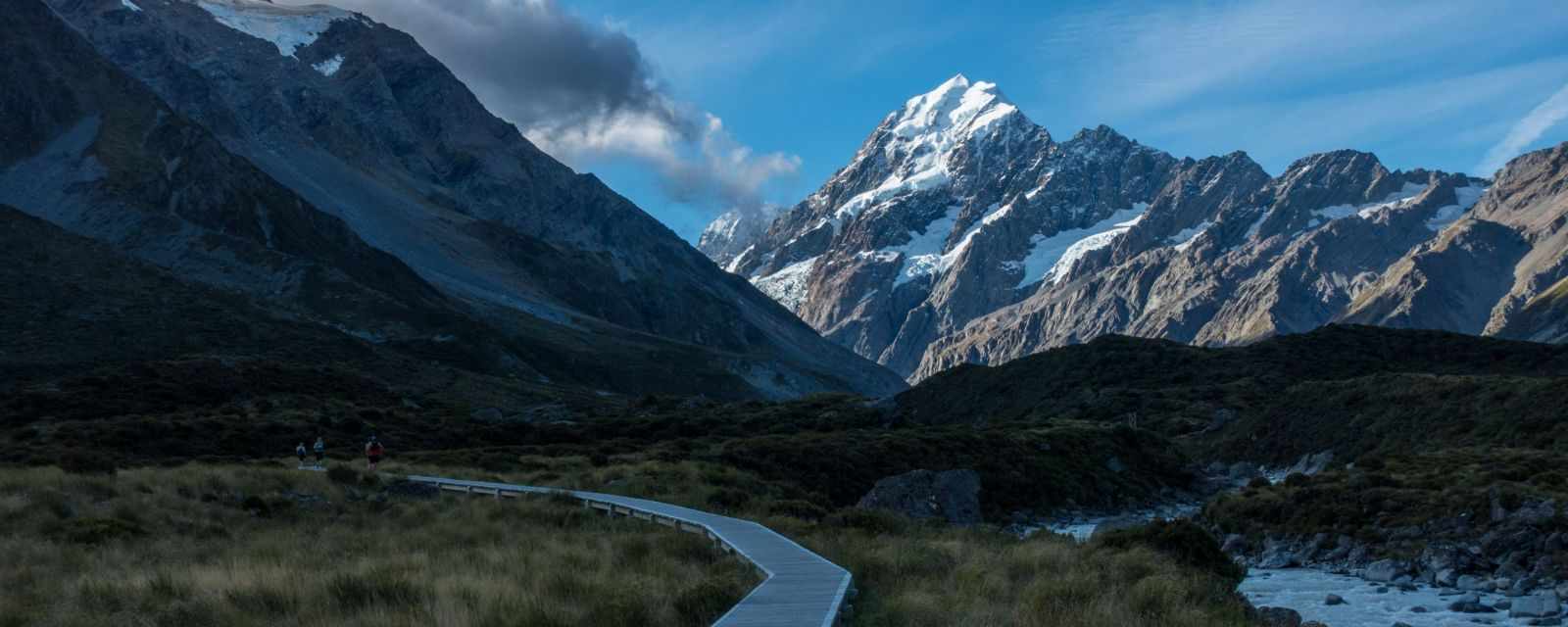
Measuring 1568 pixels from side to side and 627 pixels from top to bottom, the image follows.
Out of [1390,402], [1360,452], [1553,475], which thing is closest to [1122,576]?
[1553,475]

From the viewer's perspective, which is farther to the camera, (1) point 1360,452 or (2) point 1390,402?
(2) point 1390,402

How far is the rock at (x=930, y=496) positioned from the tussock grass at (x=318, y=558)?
571 inches

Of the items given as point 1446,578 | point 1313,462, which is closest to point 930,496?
point 1446,578

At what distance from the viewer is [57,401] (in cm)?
6944

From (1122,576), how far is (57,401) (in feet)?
232

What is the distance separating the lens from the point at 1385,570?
32.0 m

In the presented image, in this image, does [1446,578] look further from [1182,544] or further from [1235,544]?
[1235,544]

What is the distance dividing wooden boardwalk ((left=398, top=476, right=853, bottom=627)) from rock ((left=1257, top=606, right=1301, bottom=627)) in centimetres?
Result: 648

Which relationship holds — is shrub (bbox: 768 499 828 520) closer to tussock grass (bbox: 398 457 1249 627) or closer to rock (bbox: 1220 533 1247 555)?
tussock grass (bbox: 398 457 1249 627)

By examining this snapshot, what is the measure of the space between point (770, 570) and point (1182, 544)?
12.9 metres

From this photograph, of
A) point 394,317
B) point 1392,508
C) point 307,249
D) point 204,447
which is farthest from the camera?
point 307,249

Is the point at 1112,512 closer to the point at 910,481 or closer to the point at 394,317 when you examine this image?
the point at 910,481

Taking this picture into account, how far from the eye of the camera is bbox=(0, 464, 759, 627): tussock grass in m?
14.9

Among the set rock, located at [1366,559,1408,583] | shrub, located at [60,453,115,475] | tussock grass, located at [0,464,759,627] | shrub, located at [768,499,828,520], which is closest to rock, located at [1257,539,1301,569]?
rock, located at [1366,559,1408,583]
